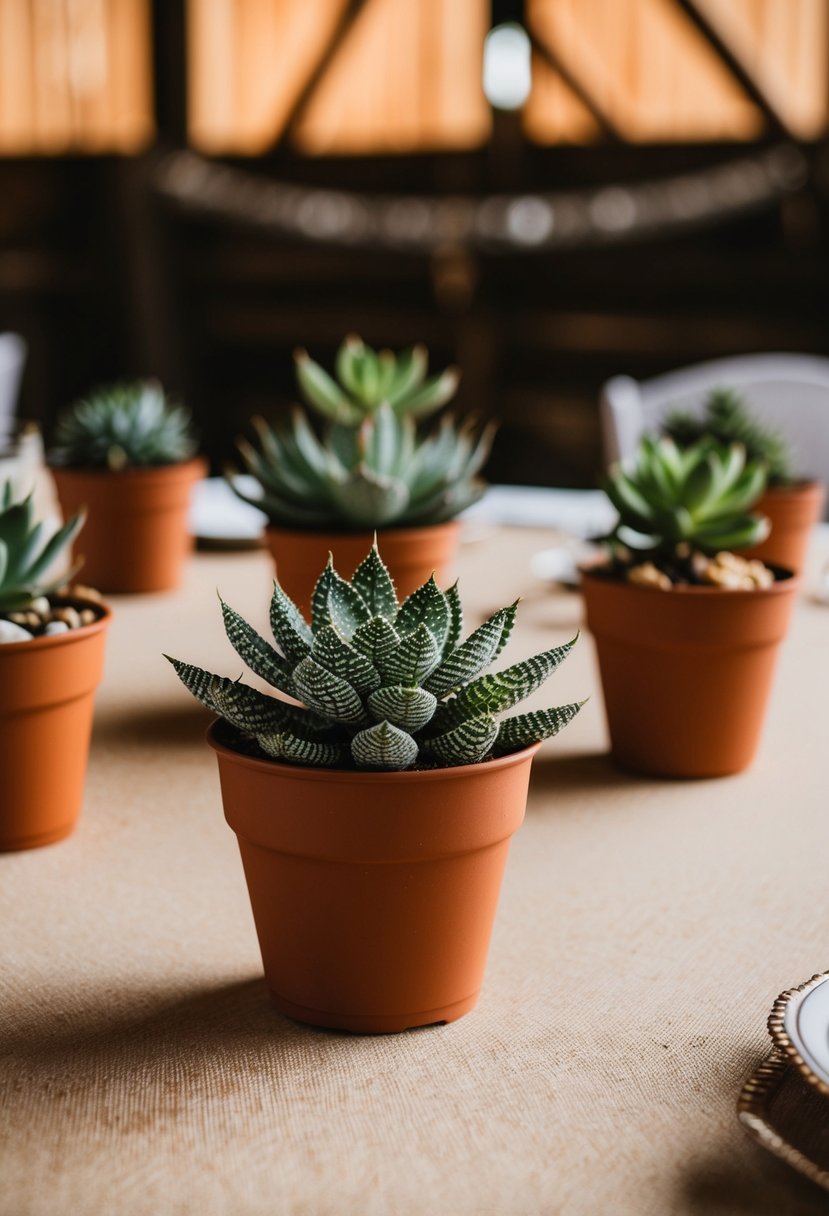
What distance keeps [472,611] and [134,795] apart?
0.51 meters

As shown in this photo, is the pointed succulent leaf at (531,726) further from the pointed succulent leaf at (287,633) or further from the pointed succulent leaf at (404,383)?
the pointed succulent leaf at (404,383)

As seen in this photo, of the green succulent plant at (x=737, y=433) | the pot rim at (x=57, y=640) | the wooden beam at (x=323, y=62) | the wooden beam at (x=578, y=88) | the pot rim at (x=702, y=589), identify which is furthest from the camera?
the wooden beam at (x=323, y=62)

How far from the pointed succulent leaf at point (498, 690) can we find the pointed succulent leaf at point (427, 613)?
0.08 ft

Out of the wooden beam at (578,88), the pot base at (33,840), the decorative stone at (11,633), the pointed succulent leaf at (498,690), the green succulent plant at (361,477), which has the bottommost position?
the pot base at (33,840)

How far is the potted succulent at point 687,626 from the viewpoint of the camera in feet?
3.20

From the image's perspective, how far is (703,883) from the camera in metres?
0.81

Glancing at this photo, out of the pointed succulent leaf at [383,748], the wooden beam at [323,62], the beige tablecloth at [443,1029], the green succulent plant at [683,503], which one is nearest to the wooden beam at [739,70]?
the wooden beam at [323,62]

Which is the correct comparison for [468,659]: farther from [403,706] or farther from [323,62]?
[323,62]

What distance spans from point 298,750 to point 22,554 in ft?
1.07

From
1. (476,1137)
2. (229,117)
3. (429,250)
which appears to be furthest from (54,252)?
(476,1137)

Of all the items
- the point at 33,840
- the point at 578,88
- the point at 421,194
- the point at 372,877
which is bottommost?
the point at 33,840

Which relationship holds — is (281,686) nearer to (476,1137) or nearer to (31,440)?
(476,1137)

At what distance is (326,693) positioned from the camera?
601mm

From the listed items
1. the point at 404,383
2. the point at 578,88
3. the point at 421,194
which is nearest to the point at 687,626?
the point at 404,383
